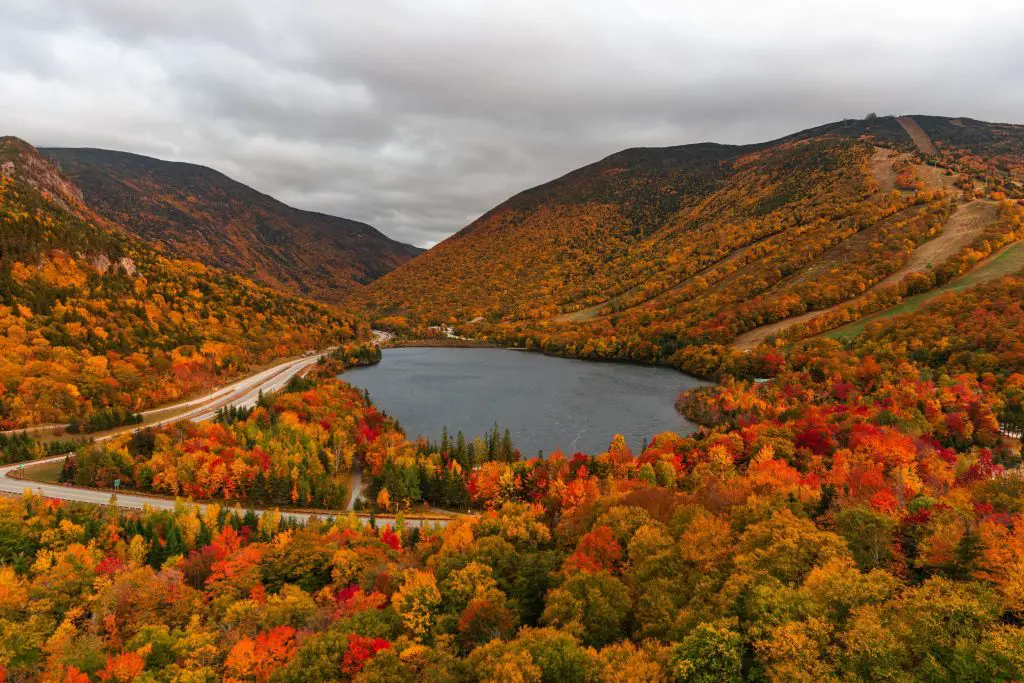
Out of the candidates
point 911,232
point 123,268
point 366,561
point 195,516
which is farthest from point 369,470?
point 911,232

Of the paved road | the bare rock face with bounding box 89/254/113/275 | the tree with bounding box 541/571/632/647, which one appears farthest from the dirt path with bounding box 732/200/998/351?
the bare rock face with bounding box 89/254/113/275

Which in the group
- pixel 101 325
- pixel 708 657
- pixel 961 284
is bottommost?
pixel 708 657

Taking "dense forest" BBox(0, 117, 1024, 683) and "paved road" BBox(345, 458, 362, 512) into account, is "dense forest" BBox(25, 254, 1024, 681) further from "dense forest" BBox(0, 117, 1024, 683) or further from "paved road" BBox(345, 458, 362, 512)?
"paved road" BBox(345, 458, 362, 512)

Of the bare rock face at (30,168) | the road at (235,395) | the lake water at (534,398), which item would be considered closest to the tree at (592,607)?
the lake water at (534,398)

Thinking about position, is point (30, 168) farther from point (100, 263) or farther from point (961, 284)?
point (961, 284)

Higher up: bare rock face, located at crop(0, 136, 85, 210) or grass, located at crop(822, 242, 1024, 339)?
bare rock face, located at crop(0, 136, 85, 210)

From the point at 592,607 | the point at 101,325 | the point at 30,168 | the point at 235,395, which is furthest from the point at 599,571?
the point at 30,168
